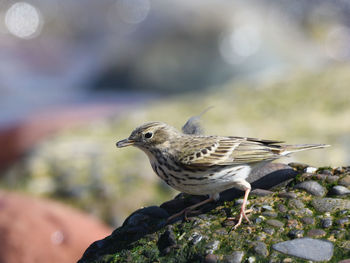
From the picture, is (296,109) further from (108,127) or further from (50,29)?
(50,29)

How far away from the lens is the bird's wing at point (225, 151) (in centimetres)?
525

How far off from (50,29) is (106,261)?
21929mm

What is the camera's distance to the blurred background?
1011cm

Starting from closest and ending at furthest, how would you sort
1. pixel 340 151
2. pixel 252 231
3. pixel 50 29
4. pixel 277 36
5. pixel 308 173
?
pixel 252 231, pixel 308 173, pixel 340 151, pixel 277 36, pixel 50 29

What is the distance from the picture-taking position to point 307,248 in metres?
4.43

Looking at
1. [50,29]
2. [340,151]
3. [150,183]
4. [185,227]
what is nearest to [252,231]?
[185,227]

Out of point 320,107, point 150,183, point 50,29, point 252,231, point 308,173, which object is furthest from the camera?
point 50,29

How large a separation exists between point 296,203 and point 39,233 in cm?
362

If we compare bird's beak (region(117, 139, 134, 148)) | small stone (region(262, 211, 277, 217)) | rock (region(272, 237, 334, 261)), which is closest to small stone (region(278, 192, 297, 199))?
small stone (region(262, 211, 277, 217))

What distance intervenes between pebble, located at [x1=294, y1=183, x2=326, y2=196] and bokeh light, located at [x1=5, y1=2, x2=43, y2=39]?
21.3 m

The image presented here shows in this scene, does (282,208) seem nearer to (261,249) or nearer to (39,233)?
(261,249)

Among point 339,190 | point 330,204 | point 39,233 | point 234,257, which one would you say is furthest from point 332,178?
point 39,233

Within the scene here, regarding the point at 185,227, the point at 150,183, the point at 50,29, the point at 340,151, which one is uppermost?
the point at 50,29

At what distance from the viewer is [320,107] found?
41.5 ft
